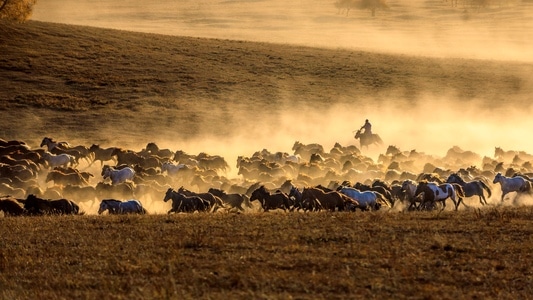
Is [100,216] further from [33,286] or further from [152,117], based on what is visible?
[152,117]

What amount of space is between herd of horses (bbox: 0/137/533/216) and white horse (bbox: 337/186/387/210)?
27mm

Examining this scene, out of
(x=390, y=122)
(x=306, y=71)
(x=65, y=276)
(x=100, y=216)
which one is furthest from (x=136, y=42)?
(x=65, y=276)

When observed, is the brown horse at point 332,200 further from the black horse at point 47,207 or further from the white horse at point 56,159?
the white horse at point 56,159

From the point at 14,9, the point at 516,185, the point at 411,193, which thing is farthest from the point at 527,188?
the point at 14,9

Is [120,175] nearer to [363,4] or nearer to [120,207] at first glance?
[120,207]

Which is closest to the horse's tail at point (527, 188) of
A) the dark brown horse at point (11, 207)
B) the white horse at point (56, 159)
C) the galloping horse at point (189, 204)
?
the galloping horse at point (189, 204)

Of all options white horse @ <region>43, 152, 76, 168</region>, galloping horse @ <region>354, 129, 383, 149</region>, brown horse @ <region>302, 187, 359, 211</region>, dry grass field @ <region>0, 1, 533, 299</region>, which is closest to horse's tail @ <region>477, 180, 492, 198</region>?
dry grass field @ <region>0, 1, 533, 299</region>

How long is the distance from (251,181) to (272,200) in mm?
7064

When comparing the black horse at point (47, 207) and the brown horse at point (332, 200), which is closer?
the brown horse at point (332, 200)

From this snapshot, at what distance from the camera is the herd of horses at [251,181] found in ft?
77.8

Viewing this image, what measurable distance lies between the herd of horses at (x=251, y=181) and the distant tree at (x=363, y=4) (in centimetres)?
8544

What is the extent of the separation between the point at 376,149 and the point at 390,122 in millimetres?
10087

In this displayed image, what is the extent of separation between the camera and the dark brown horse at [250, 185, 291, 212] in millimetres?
23945

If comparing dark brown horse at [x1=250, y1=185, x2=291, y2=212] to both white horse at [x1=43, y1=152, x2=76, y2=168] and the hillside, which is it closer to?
white horse at [x1=43, y1=152, x2=76, y2=168]
